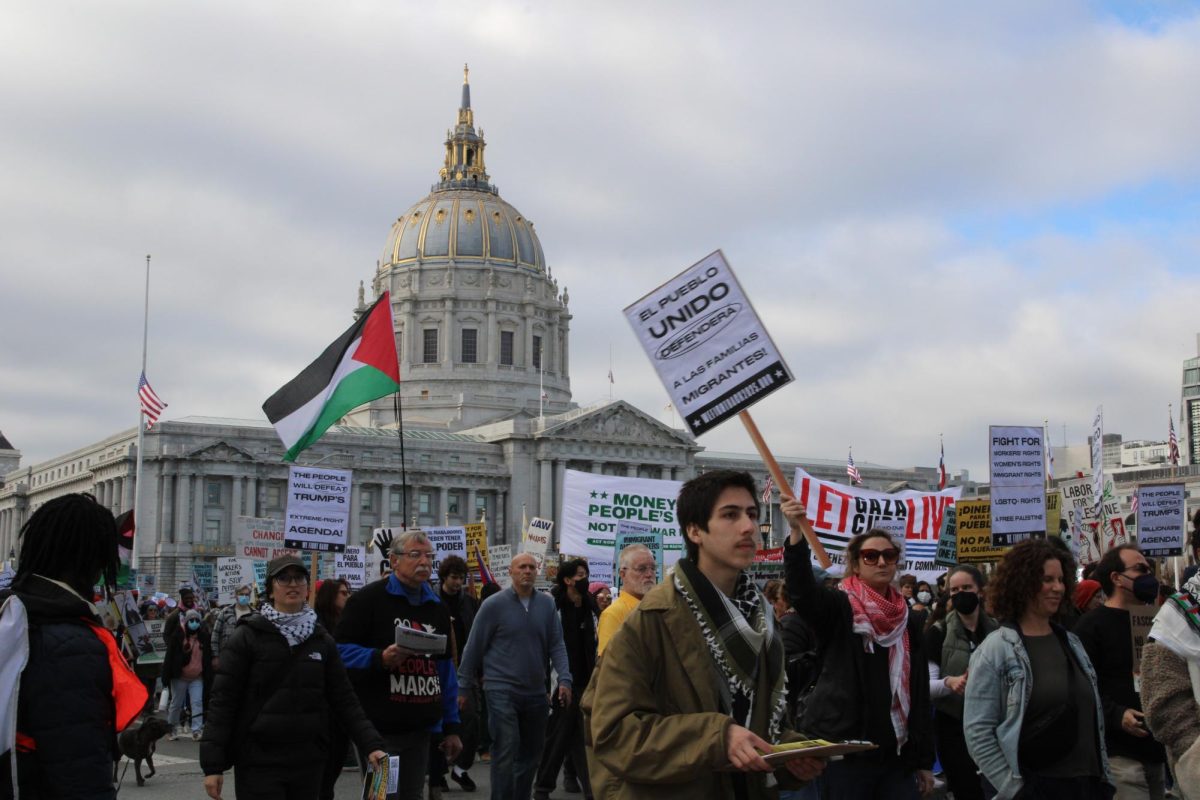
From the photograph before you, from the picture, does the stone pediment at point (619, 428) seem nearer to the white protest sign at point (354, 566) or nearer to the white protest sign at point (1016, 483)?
the white protest sign at point (354, 566)

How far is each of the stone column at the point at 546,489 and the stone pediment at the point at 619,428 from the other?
1697 millimetres

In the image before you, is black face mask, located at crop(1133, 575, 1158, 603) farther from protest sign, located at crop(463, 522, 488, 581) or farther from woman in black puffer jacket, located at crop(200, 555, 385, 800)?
protest sign, located at crop(463, 522, 488, 581)

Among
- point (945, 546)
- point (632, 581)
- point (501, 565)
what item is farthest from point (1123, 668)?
point (501, 565)

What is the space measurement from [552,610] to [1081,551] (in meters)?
13.3

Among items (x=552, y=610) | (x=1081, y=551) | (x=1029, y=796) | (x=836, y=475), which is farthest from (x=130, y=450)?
(x=1029, y=796)

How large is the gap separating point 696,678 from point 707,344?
358 centimetres

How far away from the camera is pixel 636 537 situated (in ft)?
66.0

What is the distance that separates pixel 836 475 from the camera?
9675cm

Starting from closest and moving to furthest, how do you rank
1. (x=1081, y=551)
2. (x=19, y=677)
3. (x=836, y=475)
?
(x=19, y=677), (x=1081, y=551), (x=836, y=475)

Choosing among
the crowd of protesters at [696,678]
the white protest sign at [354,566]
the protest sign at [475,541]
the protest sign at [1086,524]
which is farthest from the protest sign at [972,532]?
the white protest sign at [354,566]

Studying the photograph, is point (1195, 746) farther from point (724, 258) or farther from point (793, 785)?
point (724, 258)

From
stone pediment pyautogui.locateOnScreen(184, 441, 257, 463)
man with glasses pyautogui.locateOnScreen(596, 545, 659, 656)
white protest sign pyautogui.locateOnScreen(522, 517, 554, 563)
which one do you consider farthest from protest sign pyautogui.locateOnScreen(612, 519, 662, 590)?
stone pediment pyautogui.locateOnScreen(184, 441, 257, 463)

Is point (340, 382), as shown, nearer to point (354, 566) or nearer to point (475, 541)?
point (475, 541)

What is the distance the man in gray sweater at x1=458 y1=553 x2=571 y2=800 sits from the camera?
10.3 meters
